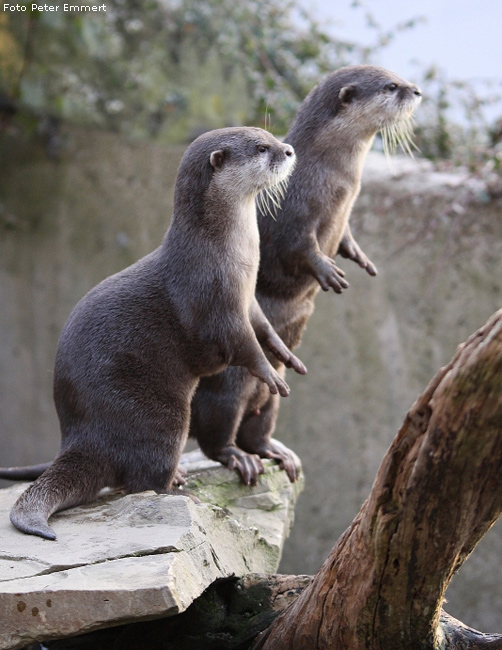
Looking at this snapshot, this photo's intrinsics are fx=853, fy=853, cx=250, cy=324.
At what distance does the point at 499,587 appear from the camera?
16.0ft

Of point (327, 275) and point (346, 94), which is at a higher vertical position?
point (346, 94)

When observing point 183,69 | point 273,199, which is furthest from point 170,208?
point 273,199

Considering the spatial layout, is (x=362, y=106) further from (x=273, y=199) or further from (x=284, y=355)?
(x=284, y=355)

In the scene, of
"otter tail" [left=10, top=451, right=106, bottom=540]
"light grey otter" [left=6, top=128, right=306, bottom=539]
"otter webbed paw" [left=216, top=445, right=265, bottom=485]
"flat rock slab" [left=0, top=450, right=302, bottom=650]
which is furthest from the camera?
"otter webbed paw" [left=216, top=445, right=265, bottom=485]

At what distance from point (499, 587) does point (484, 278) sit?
1.77 metres

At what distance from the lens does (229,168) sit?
2621 millimetres

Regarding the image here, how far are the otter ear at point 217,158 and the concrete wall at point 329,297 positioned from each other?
251cm

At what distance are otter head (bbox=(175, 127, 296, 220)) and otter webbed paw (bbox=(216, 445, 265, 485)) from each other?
3.03ft

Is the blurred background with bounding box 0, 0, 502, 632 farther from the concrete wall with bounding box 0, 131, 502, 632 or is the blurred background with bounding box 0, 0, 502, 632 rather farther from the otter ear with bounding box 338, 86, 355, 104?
the otter ear with bounding box 338, 86, 355, 104

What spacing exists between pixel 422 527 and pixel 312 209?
137 centimetres

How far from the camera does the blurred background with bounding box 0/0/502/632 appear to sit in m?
4.95

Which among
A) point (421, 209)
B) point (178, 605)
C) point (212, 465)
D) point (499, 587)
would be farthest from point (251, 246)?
point (499, 587)

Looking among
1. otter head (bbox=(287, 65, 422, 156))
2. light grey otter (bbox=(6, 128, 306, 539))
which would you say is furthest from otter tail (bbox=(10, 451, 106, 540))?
otter head (bbox=(287, 65, 422, 156))

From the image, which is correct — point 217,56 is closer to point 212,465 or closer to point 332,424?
point 332,424
